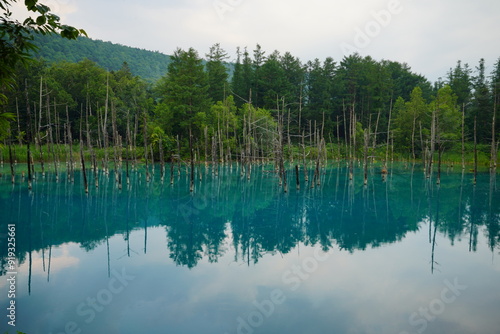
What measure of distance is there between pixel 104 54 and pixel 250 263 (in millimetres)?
100572

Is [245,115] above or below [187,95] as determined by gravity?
below

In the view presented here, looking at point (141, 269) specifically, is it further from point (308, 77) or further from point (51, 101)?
point (308, 77)

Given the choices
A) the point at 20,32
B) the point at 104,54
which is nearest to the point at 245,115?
the point at 20,32

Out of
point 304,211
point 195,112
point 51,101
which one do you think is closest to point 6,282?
point 304,211

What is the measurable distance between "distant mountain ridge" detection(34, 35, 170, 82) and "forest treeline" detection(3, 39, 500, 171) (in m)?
30.0

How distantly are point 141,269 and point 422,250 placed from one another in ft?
33.1

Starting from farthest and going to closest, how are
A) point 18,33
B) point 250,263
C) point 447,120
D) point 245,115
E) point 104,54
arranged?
1. point 104,54
2. point 245,115
3. point 447,120
4. point 250,263
5. point 18,33

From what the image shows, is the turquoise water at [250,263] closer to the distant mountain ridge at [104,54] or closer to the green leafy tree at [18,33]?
the green leafy tree at [18,33]

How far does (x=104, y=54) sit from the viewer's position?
312ft

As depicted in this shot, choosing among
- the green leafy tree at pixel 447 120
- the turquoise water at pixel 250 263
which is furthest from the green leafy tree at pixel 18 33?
the green leafy tree at pixel 447 120

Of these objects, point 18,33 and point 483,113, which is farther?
point 483,113

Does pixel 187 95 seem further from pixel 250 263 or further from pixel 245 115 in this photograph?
pixel 250 263

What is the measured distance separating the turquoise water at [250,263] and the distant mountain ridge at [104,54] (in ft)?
217

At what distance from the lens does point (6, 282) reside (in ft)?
29.0
